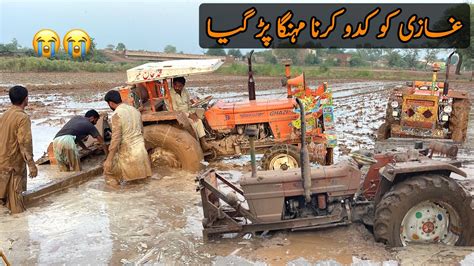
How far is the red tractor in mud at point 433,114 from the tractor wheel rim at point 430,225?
6.45 meters

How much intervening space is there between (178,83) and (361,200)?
14.1 ft

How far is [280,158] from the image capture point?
7.90m

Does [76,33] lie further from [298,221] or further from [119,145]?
[298,221]

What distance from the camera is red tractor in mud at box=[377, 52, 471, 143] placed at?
1072cm

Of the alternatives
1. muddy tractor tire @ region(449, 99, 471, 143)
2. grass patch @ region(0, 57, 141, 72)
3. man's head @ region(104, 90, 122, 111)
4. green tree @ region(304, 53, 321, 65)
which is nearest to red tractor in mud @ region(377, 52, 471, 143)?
muddy tractor tire @ region(449, 99, 471, 143)

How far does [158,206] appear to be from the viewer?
653 centimetres

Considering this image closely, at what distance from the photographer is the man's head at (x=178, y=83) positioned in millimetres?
8334

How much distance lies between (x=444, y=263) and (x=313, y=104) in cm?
420

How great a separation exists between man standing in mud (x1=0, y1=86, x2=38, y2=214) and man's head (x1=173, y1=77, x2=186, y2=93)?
2799 mm

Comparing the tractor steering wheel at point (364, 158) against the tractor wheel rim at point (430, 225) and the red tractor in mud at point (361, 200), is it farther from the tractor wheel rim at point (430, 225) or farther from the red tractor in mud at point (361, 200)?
the tractor wheel rim at point (430, 225)

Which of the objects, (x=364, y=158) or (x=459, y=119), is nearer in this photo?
(x=364, y=158)

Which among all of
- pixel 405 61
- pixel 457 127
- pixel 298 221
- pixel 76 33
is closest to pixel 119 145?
pixel 298 221

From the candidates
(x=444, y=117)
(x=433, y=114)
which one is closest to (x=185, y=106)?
(x=433, y=114)

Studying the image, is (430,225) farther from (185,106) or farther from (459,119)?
(459,119)
